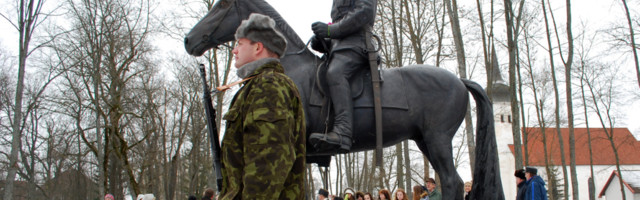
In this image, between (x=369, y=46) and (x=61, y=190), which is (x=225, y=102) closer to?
(x=61, y=190)

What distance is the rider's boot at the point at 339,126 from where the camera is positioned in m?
5.00

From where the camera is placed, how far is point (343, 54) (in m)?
5.48

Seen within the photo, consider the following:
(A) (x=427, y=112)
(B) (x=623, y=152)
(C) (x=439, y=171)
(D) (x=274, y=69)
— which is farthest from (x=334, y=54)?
(B) (x=623, y=152)

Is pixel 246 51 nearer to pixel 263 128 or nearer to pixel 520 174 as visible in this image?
pixel 263 128

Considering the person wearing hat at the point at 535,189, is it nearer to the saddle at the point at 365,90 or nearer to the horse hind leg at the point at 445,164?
the horse hind leg at the point at 445,164

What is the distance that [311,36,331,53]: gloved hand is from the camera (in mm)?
5709

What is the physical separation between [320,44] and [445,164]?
1.76 meters

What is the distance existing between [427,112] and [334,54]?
1.11m

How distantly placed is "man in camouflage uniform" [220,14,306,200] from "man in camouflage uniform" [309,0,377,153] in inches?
94.7

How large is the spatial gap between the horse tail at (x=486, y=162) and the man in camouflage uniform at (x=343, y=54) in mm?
1364

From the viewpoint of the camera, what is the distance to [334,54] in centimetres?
551

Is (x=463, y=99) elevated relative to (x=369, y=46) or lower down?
lower down

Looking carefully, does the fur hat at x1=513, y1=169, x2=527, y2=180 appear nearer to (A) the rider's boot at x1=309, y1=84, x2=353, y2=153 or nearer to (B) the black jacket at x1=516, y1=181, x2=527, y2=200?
(B) the black jacket at x1=516, y1=181, x2=527, y2=200

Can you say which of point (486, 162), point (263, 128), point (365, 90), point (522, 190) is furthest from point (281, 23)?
point (522, 190)
